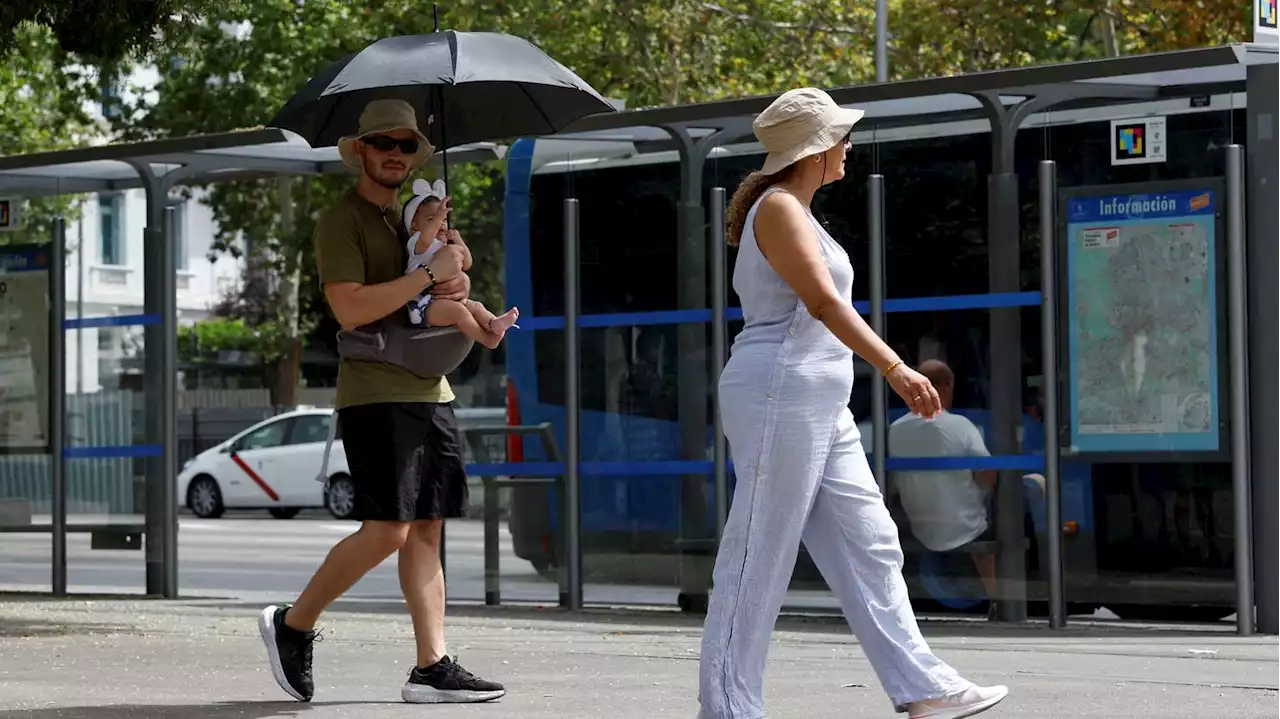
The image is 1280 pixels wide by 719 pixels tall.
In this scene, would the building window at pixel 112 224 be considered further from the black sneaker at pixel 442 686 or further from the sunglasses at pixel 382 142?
the black sneaker at pixel 442 686

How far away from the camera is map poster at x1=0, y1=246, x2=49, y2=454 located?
539 inches

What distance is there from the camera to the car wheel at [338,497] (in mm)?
30078

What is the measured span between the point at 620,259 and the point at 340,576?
4.88 m

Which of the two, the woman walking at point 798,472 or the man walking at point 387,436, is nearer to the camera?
the woman walking at point 798,472

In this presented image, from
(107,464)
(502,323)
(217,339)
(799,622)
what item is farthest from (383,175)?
(217,339)

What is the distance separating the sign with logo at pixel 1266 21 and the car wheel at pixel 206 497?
23.5 m

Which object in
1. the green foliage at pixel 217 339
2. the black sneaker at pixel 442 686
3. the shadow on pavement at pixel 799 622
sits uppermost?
the green foliage at pixel 217 339

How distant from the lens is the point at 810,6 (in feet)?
103

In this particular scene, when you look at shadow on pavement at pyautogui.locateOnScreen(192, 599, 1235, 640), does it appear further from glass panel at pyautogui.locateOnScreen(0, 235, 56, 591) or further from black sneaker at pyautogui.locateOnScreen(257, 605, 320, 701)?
black sneaker at pyautogui.locateOnScreen(257, 605, 320, 701)

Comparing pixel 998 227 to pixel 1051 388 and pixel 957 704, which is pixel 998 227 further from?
pixel 957 704

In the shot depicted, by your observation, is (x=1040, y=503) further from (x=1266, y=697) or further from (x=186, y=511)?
(x=186, y=511)

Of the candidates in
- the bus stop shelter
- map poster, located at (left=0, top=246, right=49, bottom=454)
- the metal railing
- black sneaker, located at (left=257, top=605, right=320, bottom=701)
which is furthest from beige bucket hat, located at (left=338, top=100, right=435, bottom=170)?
map poster, located at (left=0, top=246, right=49, bottom=454)

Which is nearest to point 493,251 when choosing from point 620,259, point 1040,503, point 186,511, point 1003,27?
point 620,259

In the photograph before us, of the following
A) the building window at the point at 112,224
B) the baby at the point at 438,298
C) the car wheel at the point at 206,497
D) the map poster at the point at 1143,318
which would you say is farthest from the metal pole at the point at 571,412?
the car wheel at the point at 206,497
